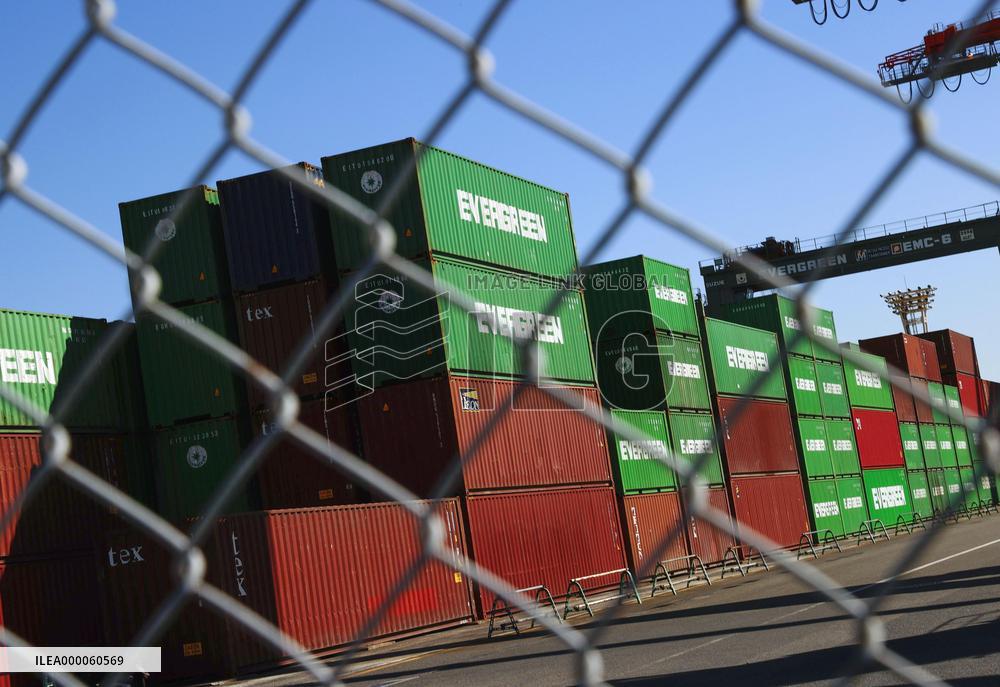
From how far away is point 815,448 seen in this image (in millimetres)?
36719

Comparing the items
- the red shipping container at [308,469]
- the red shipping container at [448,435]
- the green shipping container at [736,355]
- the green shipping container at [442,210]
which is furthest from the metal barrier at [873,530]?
the red shipping container at [308,469]

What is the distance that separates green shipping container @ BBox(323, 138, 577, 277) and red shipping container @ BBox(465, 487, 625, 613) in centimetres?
457

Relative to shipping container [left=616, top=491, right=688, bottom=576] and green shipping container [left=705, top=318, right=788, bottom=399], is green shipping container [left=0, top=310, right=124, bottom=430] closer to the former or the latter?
shipping container [left=616, top=491, right=688, bottom=576]

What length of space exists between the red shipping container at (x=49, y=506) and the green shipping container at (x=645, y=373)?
41.6ft

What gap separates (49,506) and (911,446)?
123 feet

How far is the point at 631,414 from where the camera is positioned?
26.4m

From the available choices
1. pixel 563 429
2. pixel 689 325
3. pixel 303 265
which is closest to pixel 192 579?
pixel 303 265

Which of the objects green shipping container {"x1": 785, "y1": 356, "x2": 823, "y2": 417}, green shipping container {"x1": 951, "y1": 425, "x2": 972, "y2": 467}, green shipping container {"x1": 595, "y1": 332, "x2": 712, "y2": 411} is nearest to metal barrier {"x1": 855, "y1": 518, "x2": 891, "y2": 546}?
green shipping container {"x1": 785, "y1": 356, "x2": 823, "y2": 417}

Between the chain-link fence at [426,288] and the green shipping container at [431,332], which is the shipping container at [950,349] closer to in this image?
the green shipping container at [431,332]

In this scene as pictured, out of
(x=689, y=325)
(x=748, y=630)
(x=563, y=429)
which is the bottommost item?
(x=748, y=630)

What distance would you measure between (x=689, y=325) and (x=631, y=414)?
477cm

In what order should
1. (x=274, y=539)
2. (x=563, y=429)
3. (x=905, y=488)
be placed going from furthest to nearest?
(x=905, y=488), (x=563, y=429), (x=274, y=539)

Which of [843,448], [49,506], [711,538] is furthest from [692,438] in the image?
[49,506]

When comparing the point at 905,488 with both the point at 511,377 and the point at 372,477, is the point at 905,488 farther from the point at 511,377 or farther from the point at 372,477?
the point at 372,477
